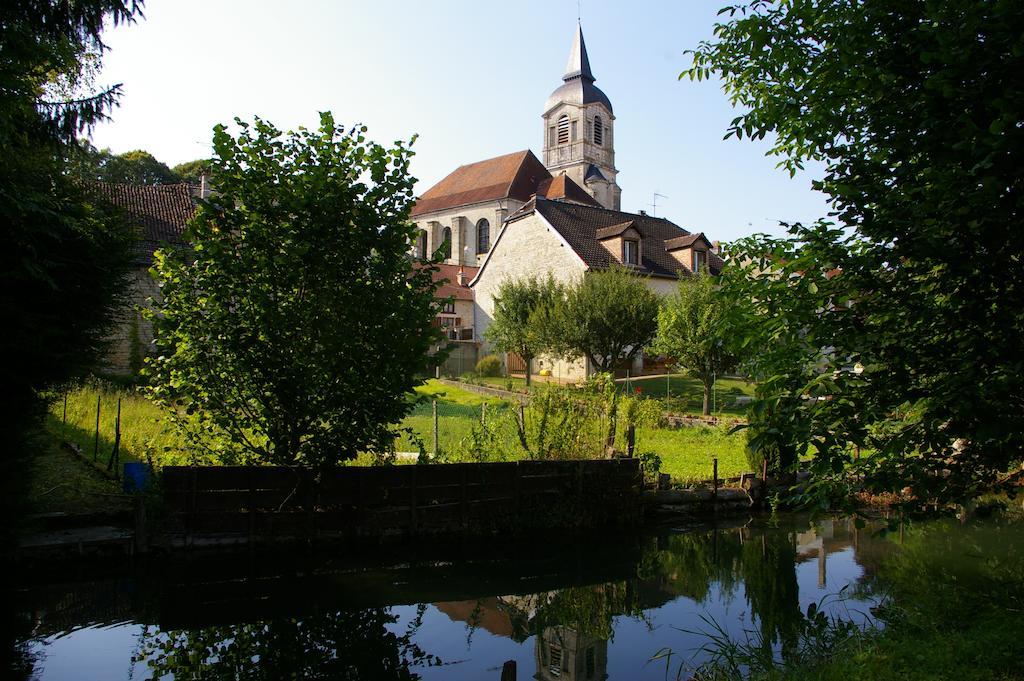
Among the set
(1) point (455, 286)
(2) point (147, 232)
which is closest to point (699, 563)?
(2) point (147, 232)

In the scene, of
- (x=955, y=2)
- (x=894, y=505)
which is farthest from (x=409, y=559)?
(x=955, y=2)

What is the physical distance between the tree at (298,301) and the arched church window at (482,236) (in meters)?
52.4

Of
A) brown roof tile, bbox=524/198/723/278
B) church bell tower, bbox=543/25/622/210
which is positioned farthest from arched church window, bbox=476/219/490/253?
brown roof tile, bbox=524/198/723/278

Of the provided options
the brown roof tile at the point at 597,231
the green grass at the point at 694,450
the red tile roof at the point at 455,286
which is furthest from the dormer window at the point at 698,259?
the green grass at the point at 694,450

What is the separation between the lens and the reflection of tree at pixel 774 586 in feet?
28.0

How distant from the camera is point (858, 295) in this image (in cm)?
571

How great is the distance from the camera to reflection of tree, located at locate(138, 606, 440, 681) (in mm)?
7180

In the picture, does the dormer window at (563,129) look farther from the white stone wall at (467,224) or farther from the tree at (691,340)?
the tree at (691,340)

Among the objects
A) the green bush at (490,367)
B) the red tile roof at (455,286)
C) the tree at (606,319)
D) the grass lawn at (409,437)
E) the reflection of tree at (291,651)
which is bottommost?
the reflection of tree at (291,651)

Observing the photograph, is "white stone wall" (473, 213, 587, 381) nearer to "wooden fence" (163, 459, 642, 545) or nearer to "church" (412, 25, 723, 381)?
"church" (412, 25, 723, 381)

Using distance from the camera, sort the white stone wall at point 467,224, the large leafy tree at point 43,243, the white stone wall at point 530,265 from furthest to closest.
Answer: the white stone wall at point 467,224
the white stone wall at point 530,265
the large leafy tree at point 43,243

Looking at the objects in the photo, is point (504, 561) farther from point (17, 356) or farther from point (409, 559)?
point (17, 356)

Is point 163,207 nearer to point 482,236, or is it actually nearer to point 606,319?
point 606,319

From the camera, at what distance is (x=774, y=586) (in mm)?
10492
